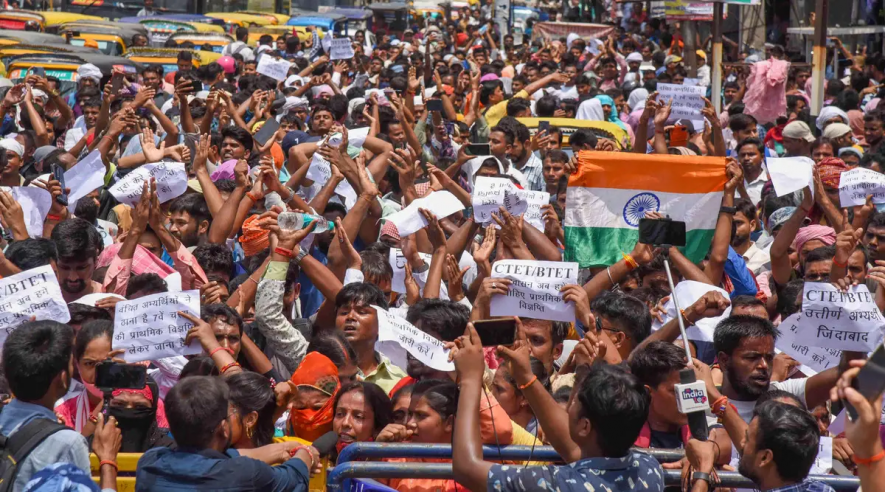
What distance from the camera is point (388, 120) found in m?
10.7

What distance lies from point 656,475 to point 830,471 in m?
1.43

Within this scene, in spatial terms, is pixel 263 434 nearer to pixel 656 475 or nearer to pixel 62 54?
pixel 656 475

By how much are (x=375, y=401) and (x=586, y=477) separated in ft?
4.81

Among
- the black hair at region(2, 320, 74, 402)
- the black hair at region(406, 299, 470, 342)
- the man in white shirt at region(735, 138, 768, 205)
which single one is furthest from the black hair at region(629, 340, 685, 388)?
the man in white shirt at region(735, 138, 768, 205)

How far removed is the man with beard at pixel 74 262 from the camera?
582 cm

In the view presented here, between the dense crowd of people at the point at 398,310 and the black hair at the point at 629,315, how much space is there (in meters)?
0.01

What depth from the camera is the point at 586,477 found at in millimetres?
3303

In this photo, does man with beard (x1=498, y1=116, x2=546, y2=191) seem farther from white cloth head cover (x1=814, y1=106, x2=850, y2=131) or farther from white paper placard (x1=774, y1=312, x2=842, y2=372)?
white paper placard (x1=774, y1=312, x2=842, y2=372)

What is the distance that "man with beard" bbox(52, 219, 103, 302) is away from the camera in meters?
5.82

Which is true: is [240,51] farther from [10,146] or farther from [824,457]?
[824,457]

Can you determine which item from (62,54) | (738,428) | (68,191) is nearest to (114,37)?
(62,54)

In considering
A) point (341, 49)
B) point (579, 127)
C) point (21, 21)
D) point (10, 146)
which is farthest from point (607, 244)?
point (21, 21)

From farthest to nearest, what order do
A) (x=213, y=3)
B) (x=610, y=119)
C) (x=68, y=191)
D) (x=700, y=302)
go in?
(x=213, y=3) < (x=610, y=119) < (x=68, y=191) < (x=700, y=302)

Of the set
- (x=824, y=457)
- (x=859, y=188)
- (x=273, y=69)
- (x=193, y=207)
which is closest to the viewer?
(x=824, y=457)
